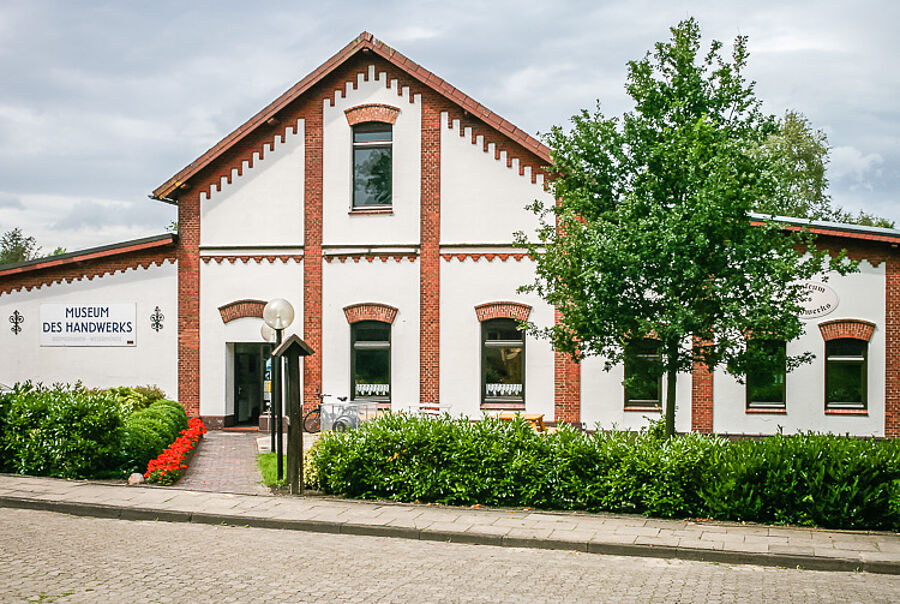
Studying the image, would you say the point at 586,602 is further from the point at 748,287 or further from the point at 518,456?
the point at 748,287

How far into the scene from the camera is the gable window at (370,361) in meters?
20.6

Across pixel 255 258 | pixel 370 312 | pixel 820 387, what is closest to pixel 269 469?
pixel 370 312

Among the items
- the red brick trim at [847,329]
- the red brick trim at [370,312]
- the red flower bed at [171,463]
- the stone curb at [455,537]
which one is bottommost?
the stone curb at [455,537]

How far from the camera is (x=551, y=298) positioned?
14828mm

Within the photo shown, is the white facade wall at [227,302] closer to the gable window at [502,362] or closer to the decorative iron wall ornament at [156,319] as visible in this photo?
the decorative iron wall ornament at [156,319]

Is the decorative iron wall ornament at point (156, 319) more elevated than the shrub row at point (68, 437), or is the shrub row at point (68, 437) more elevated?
the decorative iron wall ornament at point (156, 319)

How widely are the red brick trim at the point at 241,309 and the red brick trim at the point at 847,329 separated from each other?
44.4 feet

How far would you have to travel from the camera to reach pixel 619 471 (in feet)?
37.0

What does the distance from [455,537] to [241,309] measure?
1244 cm

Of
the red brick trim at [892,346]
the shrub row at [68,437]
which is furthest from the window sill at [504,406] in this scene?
the red brick trim at [892,346]

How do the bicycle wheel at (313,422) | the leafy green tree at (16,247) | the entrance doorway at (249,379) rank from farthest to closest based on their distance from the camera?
the leafy green tree at (16,247)
the entrance doorway at (249,379)
the bicycle wheel at (313,422)

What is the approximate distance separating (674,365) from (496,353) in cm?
655

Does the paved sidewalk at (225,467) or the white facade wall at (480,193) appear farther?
the white facade wall at (480,193)

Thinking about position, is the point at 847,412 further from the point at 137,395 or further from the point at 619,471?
the point at 137,395
